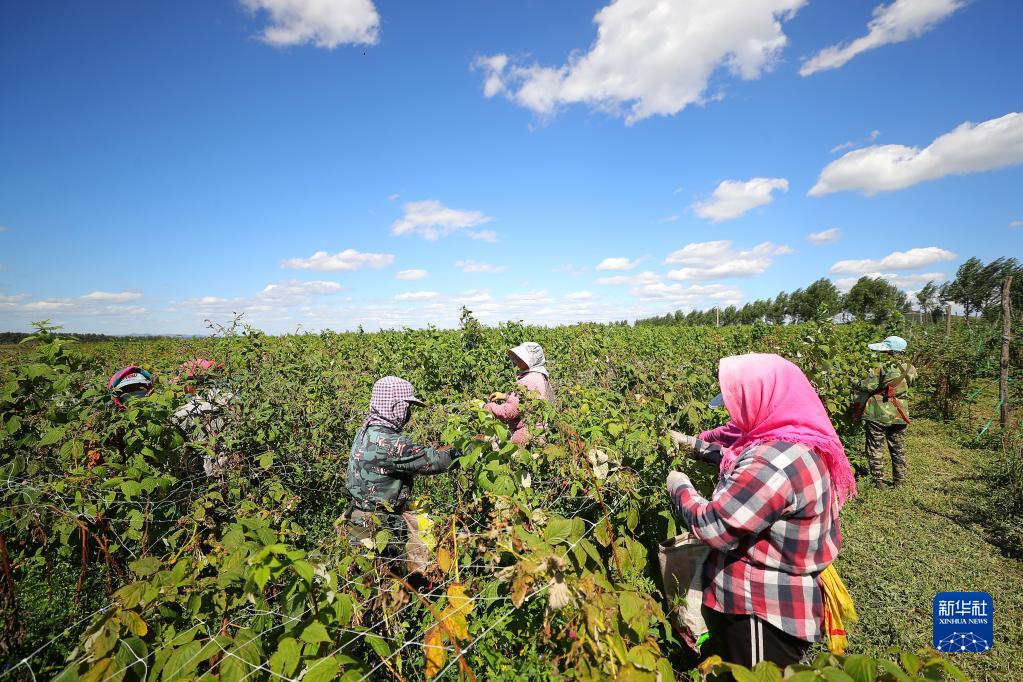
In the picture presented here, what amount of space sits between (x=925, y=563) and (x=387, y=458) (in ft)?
15.2

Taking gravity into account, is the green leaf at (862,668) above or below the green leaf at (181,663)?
above

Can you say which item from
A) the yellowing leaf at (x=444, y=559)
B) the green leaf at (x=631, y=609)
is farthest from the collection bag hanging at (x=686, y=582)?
the yellowing leaf at (x=444, y=559)

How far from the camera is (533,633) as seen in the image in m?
1.44

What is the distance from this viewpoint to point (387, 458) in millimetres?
2846

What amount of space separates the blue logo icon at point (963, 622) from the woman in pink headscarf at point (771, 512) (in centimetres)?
56

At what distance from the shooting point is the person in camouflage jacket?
2.85 metres

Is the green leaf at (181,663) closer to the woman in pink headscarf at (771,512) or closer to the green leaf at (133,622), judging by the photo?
the green leaf at (133,622)

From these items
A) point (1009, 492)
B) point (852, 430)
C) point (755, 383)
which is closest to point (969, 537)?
point (1009, 492)

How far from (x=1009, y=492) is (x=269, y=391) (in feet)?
25.2

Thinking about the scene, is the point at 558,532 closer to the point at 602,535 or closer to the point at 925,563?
the point at 602,535

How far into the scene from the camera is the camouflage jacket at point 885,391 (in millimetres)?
5320

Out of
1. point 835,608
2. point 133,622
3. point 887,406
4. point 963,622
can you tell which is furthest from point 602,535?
point 887,406

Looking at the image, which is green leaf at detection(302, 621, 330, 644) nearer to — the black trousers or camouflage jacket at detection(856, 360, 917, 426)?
the black trousers

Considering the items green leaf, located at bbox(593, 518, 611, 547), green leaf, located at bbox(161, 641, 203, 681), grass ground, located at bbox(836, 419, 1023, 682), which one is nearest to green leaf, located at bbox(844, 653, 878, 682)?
green leaf, located at bbox(593, 518, 611, 547)
